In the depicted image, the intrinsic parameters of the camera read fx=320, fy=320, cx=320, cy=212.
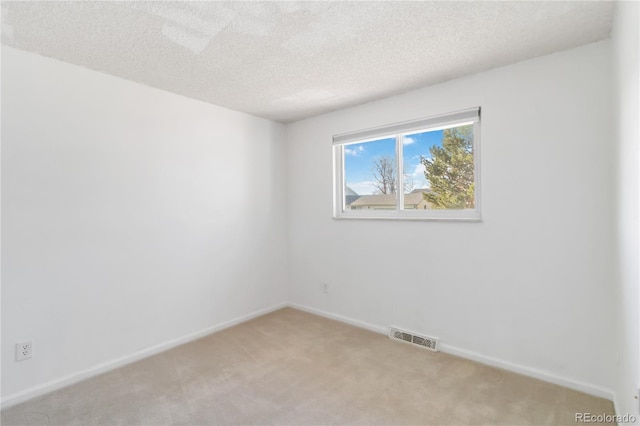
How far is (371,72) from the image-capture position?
2516 mm

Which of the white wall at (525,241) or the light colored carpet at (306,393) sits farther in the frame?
the white wall at (525,241)

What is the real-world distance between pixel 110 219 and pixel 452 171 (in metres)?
2.88

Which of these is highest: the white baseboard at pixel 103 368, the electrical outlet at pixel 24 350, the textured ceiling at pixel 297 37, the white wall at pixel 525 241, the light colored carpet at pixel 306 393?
the textured ceiling at pixel 297 37

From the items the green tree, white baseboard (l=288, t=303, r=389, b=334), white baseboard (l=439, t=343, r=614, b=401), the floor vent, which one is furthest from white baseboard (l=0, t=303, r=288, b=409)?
the green tree

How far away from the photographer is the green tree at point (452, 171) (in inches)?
107

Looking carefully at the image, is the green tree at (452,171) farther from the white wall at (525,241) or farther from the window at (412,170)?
the white wall at (525,241)

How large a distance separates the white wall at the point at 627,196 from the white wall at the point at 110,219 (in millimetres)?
3070

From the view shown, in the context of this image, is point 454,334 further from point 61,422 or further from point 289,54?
point 61,422

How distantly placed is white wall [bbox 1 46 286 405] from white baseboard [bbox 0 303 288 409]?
14 mm

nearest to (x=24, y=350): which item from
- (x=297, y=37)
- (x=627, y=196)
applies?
(x=297, y=37)

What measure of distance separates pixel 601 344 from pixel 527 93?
1.77 metres

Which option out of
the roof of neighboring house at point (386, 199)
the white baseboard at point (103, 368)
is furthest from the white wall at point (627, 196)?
the white baseboard at point (103, 368)

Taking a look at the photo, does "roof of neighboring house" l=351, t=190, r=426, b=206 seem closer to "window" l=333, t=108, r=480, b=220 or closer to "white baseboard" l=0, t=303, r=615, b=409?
"window" l=333, t=108, r=480, b=220

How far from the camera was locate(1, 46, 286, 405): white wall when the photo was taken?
2.13 meters
